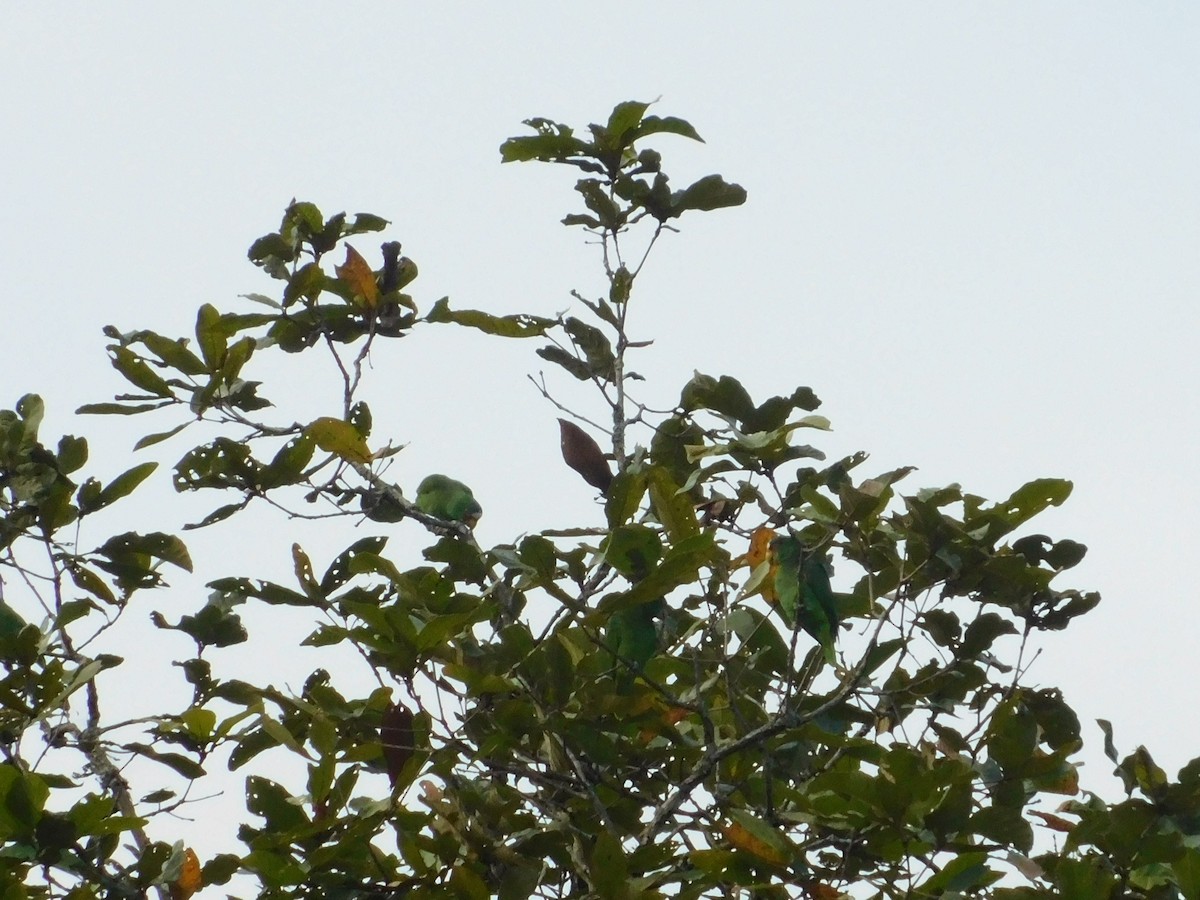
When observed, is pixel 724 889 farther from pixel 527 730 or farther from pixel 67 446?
pixel 67 446

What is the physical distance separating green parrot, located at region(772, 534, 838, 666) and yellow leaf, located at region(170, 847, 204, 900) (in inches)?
42.6

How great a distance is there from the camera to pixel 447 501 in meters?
2.32

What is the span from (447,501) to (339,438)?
0.78ft

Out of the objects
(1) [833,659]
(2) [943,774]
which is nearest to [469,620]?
(1) [833,659]

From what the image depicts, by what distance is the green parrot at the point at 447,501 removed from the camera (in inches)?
91.0

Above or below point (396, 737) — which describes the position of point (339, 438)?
above

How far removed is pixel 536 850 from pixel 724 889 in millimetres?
298

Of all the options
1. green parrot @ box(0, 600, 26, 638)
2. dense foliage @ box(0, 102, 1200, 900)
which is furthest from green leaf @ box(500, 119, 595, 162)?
green parrot @ box(0, 600, 26, 638)

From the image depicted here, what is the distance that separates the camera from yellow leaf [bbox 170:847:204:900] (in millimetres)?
2184

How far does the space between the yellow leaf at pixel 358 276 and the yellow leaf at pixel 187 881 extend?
102cm

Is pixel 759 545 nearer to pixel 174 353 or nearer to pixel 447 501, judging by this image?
pixel 447 501

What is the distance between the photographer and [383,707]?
6.57 ft

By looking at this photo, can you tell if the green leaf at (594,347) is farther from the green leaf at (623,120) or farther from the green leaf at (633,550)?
the green leaf at (633,550)

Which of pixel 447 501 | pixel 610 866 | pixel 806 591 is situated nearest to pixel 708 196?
pixel 447 501
